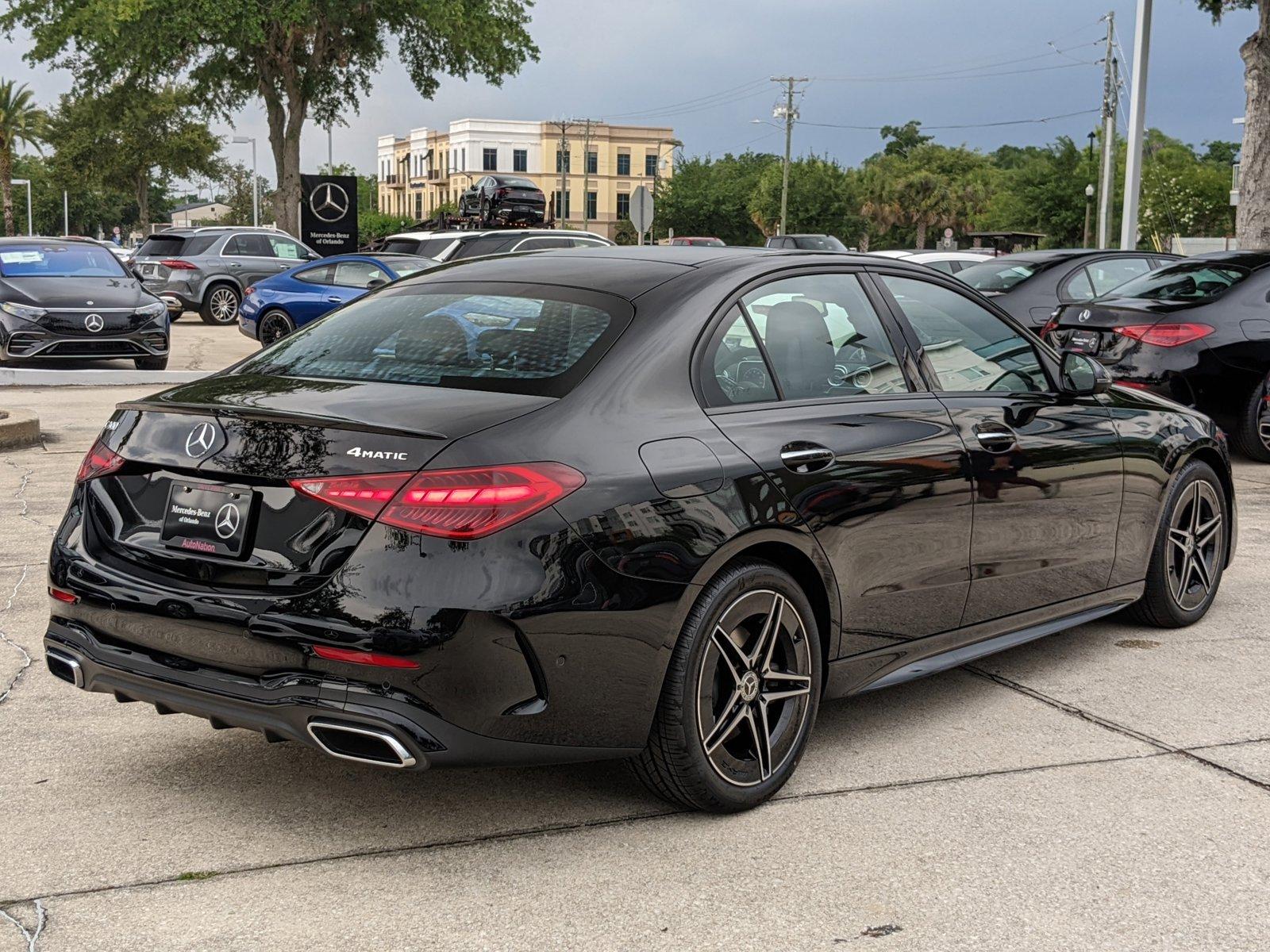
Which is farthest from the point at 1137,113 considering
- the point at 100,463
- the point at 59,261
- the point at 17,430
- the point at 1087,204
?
the point at 1087,204

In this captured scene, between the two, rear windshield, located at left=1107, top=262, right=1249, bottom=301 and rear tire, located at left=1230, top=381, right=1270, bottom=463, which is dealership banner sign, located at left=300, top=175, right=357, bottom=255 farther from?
rear tire, located at left=1230, top=381, right=1270, bottom=463

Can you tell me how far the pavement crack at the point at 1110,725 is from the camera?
4.43m

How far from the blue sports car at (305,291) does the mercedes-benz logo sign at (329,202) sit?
1526 cm

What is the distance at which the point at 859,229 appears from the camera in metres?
94.4

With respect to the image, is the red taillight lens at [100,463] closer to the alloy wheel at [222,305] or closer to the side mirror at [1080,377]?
the side mirror at [1080,377]

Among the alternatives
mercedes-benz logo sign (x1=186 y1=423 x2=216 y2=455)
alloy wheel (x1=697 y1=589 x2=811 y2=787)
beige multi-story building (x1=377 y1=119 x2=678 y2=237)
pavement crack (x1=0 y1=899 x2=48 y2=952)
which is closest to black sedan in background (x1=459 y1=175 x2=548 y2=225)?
alloy wheel (x1=697 y1=589 x2=811 y2=787)

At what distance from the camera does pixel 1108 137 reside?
49.6m

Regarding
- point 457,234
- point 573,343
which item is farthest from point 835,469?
point 457,234

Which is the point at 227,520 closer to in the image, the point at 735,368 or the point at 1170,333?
the point at 735,368

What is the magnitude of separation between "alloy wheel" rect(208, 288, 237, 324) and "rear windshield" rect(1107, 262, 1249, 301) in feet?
67.8

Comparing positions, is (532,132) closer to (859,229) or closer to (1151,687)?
(859,229)

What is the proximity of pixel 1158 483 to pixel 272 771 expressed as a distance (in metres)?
3.56

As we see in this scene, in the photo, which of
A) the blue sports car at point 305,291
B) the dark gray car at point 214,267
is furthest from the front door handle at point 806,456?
the dark gray car at point 214,267

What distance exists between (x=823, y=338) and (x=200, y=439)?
1896mm
